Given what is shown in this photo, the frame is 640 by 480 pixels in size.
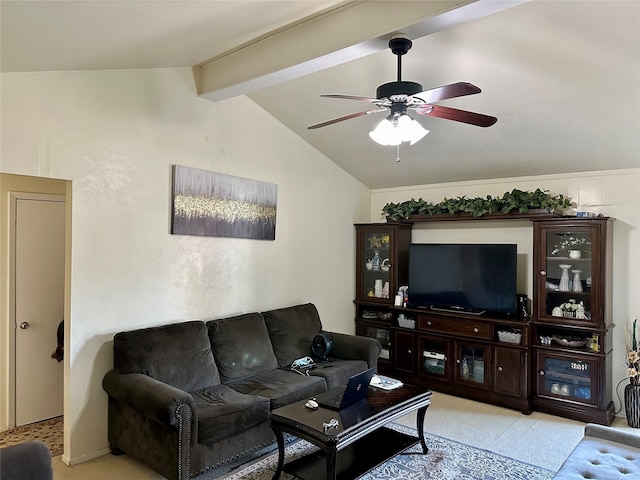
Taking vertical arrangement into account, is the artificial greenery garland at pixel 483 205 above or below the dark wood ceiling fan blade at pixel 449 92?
below

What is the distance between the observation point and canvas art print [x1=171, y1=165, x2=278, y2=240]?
12.1ft

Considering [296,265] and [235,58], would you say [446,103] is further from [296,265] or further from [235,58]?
[296,265]

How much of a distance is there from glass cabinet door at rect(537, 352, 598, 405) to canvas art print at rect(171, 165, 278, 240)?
2.86m

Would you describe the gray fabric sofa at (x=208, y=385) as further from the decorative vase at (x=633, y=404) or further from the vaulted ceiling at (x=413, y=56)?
the decorative vase at (x=633, y=404)

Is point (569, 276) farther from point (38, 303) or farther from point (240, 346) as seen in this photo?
point (38, 303)

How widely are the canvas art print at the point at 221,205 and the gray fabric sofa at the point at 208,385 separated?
0.79 metres

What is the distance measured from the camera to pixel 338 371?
12.6ft

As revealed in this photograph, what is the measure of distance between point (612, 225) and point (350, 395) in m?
3.01

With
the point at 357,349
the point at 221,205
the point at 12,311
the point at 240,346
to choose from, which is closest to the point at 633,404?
the point at 357,349

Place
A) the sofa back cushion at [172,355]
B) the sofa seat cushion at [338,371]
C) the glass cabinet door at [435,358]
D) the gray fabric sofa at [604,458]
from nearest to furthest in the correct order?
the gray fabric sofa at [604,458]
the sofa back cushion at [172,355]
the sofa seat cushion at [338,371]
the glass cabinet door at [435,358]

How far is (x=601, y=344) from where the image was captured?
12.7ft

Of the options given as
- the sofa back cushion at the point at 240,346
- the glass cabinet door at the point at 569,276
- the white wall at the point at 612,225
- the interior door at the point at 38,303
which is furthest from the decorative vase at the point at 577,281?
the interior door at the point at 38,303

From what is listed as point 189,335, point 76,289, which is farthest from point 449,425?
point 76,289

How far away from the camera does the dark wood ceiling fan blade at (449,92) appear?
221 cm
